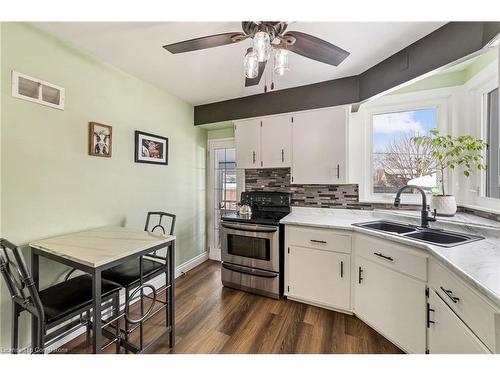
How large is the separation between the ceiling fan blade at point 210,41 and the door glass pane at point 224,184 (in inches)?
74.5

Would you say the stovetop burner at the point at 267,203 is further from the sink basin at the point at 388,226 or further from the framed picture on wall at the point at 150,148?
the framed picture on wall at the point at 150,148

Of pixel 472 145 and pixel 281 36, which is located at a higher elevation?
pixel 281 36

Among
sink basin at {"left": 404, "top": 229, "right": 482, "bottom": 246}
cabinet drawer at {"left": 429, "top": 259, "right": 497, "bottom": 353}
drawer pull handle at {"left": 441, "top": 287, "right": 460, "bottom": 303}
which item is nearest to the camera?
cabinet drawer at {"left": 429, "top": 259, "right": 497, "bottom": 353}

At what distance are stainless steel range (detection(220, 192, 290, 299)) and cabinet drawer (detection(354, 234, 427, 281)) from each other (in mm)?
776

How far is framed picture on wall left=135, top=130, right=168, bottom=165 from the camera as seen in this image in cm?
228

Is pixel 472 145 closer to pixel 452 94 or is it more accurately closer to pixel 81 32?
pixel 452 94

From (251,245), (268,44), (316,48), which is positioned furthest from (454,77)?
(251,245)

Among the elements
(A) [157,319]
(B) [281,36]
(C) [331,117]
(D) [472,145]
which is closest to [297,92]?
(C) [331,117]

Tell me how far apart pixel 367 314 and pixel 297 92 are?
235 cm

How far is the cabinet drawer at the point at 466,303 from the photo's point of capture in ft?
2.71

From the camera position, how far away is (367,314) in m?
1.78

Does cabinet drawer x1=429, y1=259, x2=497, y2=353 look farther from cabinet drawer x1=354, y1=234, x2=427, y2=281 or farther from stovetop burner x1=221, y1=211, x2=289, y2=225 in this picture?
stovetop burner x1=221, y1=211, x2=289, y2=225

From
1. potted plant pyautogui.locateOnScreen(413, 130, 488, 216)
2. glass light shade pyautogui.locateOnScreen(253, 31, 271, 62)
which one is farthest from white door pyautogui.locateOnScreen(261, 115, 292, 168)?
glass light shade pyautogui.locateOnScreen(253, 31, 271, 62)

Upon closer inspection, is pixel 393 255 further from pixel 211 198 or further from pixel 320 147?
pixel 211 198
